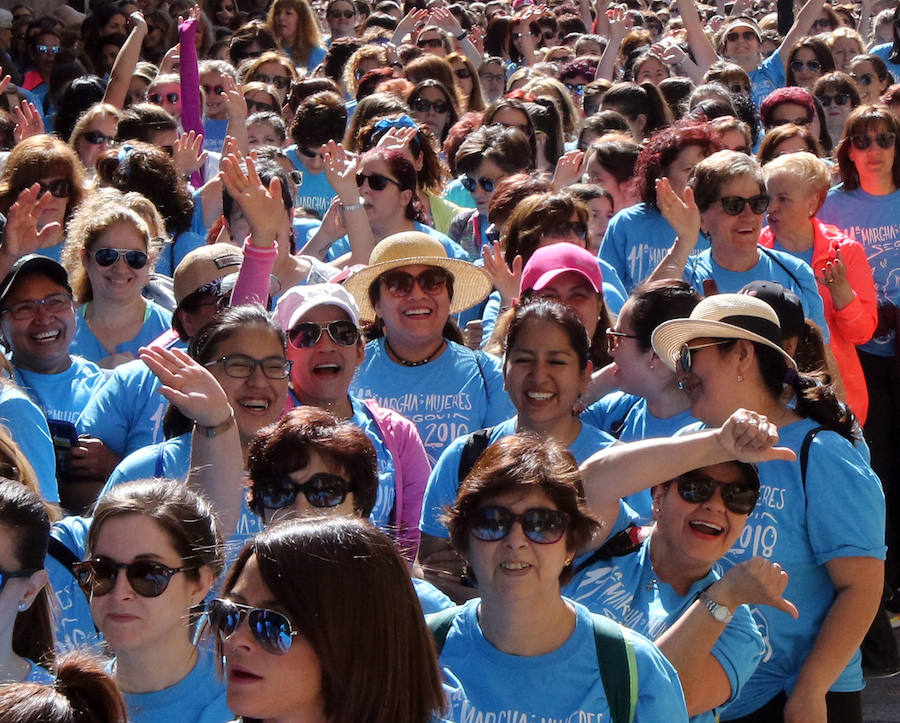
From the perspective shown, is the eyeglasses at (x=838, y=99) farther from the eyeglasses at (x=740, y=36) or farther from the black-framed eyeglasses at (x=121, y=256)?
the black-framed eyeglasses at (x=121, y=256)

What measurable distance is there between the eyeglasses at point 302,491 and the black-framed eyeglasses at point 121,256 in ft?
7.02

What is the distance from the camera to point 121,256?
5.30 metres

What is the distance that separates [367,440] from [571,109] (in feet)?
20.7

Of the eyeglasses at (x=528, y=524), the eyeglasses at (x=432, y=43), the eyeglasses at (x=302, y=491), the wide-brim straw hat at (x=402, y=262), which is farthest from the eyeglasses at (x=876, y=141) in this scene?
the eyeglasses at (x=432, y=43)

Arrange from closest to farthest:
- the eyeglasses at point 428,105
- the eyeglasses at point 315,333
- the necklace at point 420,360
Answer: the eyeglasses at point 315,333, the necklace at point 420,360, the eyeglasses at point 428,105

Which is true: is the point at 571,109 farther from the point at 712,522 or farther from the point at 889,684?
the point at 712,522

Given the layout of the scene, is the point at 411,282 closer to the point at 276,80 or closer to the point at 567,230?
the point at 567,230

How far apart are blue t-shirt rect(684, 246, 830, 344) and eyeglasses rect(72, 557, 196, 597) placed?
9.34 feet

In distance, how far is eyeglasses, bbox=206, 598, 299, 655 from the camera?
91.0 inches

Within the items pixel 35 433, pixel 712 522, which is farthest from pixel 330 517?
pixel 35 433

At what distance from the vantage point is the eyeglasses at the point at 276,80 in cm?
1023

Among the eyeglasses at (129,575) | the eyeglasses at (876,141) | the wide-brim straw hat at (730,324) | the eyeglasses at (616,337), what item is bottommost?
the eyeglasses at (129,575)

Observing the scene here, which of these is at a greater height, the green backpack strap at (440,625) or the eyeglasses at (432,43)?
the eyeglasses at (432,43)

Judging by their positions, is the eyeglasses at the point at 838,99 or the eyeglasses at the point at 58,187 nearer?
the eyeglasses at the point at 58,187
